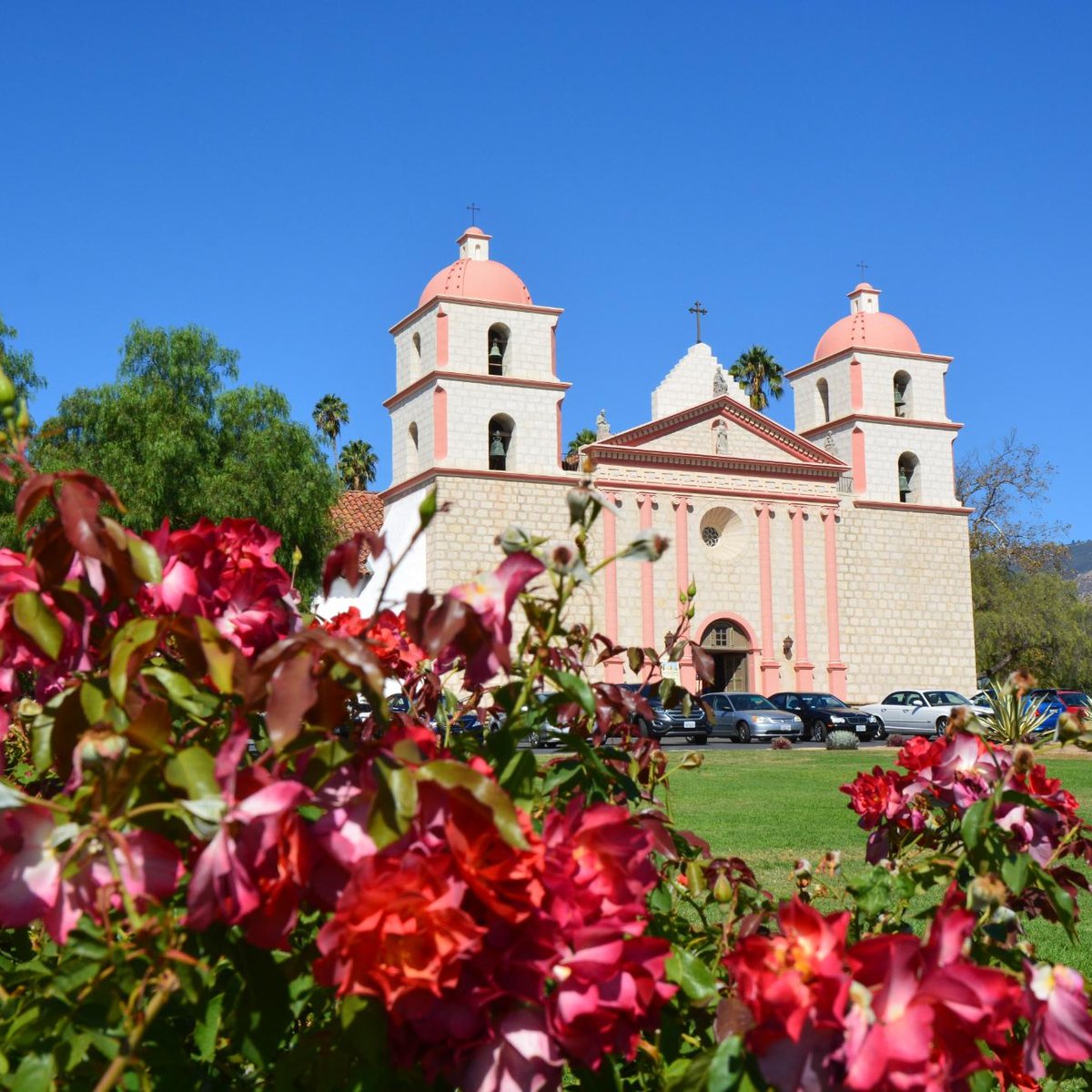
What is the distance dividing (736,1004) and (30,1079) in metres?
0.73

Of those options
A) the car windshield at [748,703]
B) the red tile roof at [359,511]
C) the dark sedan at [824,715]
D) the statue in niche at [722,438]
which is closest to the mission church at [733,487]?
the statue in niche at [722,438]

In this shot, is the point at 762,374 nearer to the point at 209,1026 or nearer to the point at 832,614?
the point at 832,614

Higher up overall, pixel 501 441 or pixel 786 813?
pixel 501 441

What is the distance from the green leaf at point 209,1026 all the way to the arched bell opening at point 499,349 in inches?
1370

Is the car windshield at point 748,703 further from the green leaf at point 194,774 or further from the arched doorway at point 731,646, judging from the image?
the green leaf at point 194,774

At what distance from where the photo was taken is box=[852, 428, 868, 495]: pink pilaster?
4025 cm

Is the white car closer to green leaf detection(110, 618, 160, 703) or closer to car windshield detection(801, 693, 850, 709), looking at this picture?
car windshield detection(801, 693, 850, 709)

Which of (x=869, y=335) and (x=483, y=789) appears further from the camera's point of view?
(x=869, y=335)

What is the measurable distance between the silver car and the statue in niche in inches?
364

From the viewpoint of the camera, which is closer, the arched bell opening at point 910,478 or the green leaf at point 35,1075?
the green leaf at point 35,1075

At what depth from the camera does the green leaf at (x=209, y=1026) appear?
1476 mm

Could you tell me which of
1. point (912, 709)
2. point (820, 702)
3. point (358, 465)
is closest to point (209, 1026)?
point (820, 702)

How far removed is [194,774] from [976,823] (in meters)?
1.06

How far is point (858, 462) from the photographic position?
40375 mm
